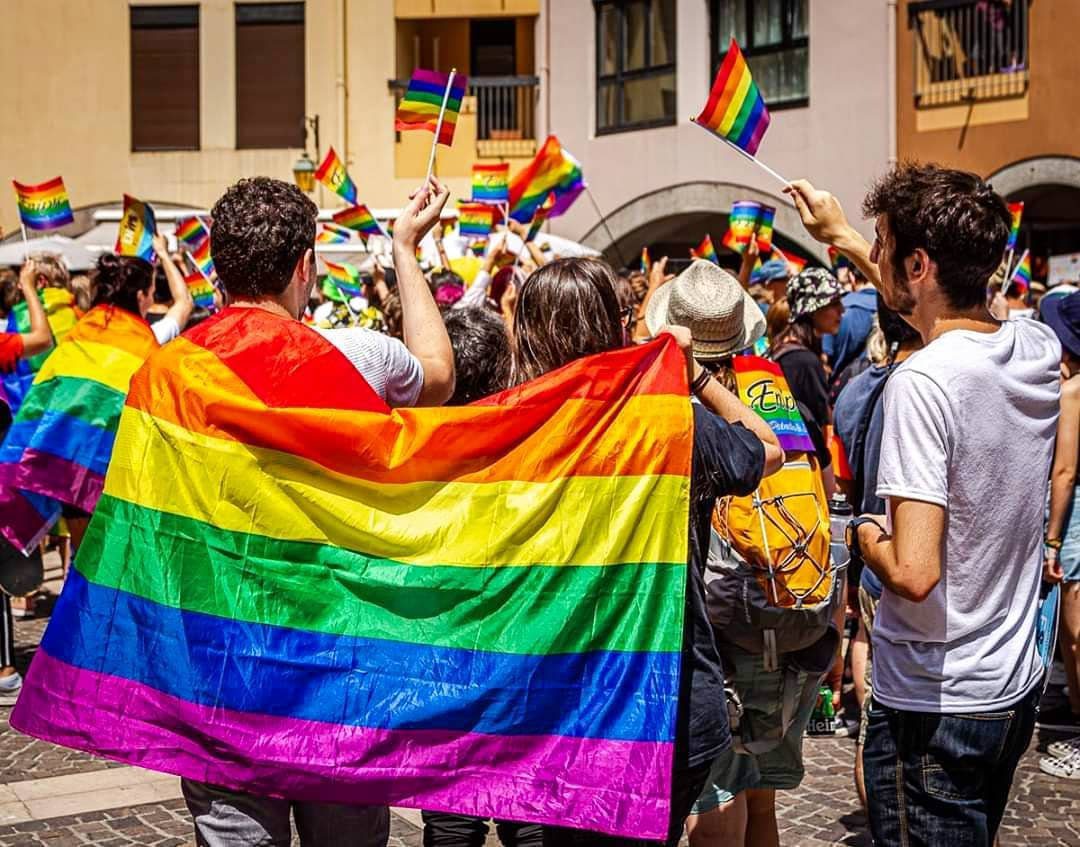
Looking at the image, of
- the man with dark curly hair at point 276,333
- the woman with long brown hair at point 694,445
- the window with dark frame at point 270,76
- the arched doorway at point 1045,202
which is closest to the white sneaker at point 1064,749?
the woman with long brown hair at point 694,445

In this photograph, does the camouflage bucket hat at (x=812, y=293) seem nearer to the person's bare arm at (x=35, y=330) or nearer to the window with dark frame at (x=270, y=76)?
the person's bare arm at (x=35, y=330)

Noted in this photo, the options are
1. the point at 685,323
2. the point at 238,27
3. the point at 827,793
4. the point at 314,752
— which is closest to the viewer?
the point at 314,752

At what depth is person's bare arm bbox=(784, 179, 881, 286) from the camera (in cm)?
349

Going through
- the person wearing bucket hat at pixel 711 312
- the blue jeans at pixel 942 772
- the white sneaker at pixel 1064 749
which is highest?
the person wearing bucket hat at pixel 711 312

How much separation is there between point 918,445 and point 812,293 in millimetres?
4876

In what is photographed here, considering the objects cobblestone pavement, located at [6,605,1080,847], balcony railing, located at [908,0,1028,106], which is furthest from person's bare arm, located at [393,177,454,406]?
balcony railing, located at [908,0,1028,106]

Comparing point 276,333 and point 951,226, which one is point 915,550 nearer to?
point 951,226

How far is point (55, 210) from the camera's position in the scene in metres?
10.6

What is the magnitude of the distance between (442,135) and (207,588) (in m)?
1.86

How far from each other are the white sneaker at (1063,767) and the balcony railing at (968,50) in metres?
13.5

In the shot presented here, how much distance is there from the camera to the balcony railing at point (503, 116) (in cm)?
2491

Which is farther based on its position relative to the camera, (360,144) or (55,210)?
(360,144)

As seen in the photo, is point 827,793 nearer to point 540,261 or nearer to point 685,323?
point 685,323

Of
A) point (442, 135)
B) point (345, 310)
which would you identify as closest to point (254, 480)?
point (442, 135)
